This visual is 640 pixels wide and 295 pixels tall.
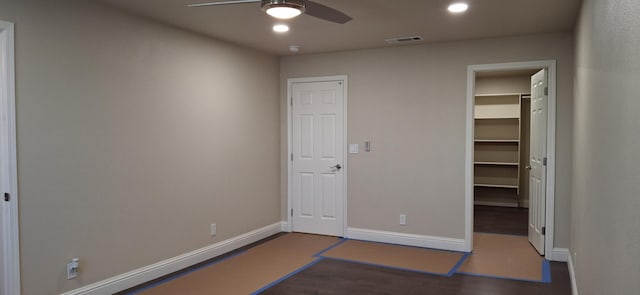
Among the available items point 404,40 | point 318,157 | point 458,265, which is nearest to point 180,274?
point 318,157

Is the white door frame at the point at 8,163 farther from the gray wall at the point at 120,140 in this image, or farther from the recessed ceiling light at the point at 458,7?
the recessed ceiling light at the point at 458,7

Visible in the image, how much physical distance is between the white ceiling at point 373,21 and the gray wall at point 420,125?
0.25 m

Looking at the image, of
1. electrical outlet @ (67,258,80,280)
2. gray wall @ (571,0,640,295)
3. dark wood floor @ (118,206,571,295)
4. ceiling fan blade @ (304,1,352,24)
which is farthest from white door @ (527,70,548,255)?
electrical outlet @ (67,258,80,280)

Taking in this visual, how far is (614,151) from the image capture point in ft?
5.51

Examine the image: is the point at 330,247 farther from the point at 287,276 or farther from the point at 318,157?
the point at 318,157

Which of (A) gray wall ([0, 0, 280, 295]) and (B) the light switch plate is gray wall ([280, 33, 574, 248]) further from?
(A) gray wall ([0, 0, 280, 295])

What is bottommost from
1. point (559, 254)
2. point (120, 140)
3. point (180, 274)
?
point (180, 274)

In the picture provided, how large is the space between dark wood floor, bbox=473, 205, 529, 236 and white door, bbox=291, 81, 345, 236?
2111 millimetres

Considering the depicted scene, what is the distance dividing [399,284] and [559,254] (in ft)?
6.38

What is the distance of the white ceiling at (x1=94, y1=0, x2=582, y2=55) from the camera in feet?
11.9

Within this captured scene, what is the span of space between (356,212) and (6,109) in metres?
3.93

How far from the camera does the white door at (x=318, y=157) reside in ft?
19.0

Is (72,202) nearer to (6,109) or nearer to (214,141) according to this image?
(6,109)

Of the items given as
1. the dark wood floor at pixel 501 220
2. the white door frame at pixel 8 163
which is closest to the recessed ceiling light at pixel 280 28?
the white door frame at pixel 8 163
